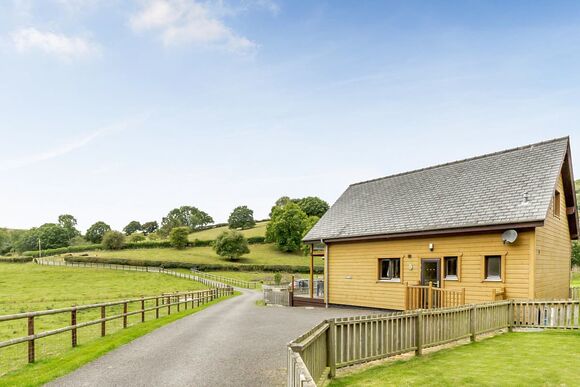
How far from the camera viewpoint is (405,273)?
19328mm

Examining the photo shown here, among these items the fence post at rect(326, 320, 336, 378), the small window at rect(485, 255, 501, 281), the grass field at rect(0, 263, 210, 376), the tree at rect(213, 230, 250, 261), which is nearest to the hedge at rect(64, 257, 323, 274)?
the tree at rect(213, 230, 250, 261)

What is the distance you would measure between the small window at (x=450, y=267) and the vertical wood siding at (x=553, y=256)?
10.2ft

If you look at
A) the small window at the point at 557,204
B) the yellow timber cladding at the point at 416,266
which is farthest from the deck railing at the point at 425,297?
the small window at the point at 557,204

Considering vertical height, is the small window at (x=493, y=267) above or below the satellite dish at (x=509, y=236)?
→ below

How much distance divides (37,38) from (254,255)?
67826 millimetres

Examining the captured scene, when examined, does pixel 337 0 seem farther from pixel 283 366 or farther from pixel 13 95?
pixel 13 95

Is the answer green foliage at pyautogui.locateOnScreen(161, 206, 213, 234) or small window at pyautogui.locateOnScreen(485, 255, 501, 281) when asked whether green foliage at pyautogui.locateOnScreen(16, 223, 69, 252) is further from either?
small window at pyautogui.locateOnScreen(485, 255, 501, 281)

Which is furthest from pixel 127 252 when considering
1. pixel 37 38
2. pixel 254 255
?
pixel 37 38

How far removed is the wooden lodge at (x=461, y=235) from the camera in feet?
51.5

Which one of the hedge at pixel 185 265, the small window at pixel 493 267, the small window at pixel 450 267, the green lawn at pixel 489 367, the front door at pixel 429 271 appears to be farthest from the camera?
the hedge at pixel 185 265

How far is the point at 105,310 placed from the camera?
2164 centimetres

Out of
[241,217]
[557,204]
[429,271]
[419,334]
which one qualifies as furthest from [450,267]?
[241,217]

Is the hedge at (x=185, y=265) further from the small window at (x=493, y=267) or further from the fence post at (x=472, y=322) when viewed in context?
the fence post at (x=472, y=322)

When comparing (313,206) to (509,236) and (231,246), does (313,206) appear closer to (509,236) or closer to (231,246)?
(231,246)
